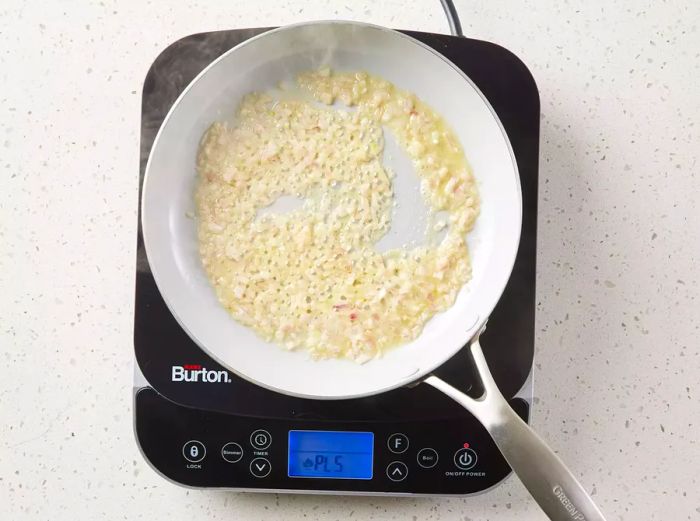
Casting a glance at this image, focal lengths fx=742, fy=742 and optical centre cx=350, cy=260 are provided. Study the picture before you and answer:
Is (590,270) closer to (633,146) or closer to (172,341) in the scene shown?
(633,146)

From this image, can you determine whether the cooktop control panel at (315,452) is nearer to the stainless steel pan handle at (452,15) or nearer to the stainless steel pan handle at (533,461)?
the stainless steel pan handle at (533,461)

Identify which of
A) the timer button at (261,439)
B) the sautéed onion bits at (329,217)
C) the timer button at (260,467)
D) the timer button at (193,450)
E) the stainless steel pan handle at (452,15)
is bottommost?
the timer button at (260,467)

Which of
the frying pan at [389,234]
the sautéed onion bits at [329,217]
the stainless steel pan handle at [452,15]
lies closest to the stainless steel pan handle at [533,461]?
the frying pan at [389,234]

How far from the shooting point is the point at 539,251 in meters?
0.80

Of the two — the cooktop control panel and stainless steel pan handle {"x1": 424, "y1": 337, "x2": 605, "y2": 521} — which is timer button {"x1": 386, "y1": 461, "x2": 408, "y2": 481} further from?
stainless steel pan handle {"x1": 424, "y1": 337, "x2": 605, "y2": 521}

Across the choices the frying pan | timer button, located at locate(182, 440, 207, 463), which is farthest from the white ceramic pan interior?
timer button, located at locate(182, 440, 207, 463)

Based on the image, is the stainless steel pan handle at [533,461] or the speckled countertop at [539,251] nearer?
the stainless steel pan handle at [533,461]

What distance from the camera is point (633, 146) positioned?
0.81 meters

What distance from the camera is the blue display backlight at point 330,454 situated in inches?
29.5

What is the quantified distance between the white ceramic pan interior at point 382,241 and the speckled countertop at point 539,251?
0.27 feet

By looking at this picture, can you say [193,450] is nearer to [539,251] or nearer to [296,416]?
[296,416]

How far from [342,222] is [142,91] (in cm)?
25

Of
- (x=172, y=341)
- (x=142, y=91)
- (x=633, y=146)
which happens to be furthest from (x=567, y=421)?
(x=142, y=91)

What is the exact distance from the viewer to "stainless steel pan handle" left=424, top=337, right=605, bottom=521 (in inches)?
26.0
